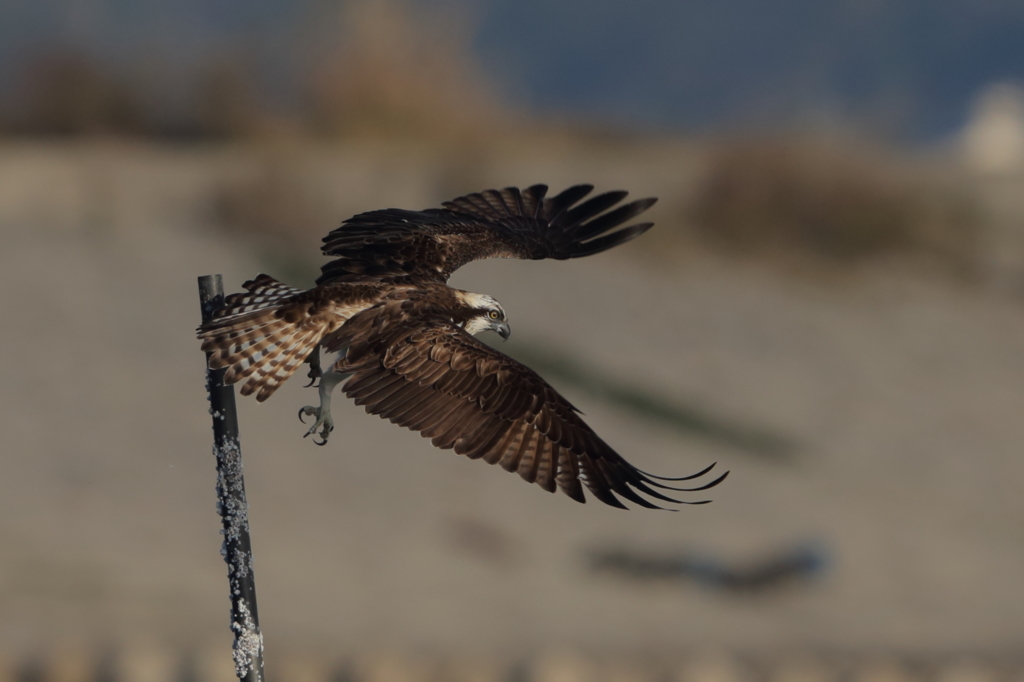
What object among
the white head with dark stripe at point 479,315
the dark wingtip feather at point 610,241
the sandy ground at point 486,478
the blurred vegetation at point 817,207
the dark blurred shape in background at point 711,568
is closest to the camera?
the white head with dark stripe at point 479,315

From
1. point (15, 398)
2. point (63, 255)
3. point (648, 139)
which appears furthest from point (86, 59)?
point (15, 398)

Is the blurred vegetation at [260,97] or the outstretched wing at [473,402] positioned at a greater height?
the blurred vegetation at [260,97]

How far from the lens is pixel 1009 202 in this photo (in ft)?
83.4

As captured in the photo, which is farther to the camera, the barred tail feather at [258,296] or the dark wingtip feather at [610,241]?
the dark wingtip feather at [610,241]

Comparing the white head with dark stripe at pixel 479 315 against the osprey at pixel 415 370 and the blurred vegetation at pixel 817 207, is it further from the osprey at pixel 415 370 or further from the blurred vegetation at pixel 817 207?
the blurred vegetation at pixel 817 207

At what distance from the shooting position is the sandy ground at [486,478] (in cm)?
1027

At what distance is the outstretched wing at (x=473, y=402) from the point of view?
4.14m

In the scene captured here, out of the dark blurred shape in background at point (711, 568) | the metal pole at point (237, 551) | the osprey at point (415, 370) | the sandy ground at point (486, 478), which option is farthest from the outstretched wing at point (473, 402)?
the dark blurred shape in background at point (711, 568)

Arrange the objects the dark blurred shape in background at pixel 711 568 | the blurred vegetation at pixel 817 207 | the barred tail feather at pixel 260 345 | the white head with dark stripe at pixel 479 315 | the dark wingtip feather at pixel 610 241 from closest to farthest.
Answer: the barred tail feather at pixel 260 345 → the white head with dark stripe at pixel 479 315 → the dark wingtip feather at pixel 610 241 → the dark blurred shape in background at pixel 711 568 → the blurred vegetation at pixel 817 207

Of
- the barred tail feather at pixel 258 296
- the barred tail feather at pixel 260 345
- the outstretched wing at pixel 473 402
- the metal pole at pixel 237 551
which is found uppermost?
the barred tail feather at pixel 258 296

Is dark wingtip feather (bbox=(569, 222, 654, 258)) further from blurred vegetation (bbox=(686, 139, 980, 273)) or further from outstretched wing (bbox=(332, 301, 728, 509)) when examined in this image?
blurred vegetation (bbox=(686, 139, 980, 273))

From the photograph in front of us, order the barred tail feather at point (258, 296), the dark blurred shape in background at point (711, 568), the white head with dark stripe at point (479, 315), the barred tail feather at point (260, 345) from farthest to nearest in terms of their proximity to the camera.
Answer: the dark blurred shape in background at point (711, 568), the white head with dark stripe at point (479, 315), the barred tail feather at point (258, 296), the barred tail feather at point (260, 345)

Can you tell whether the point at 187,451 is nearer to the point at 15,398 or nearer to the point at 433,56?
the point at 15,398

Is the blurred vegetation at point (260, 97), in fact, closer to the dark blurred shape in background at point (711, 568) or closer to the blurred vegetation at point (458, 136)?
the blurred vegetation at point (458, 136)
